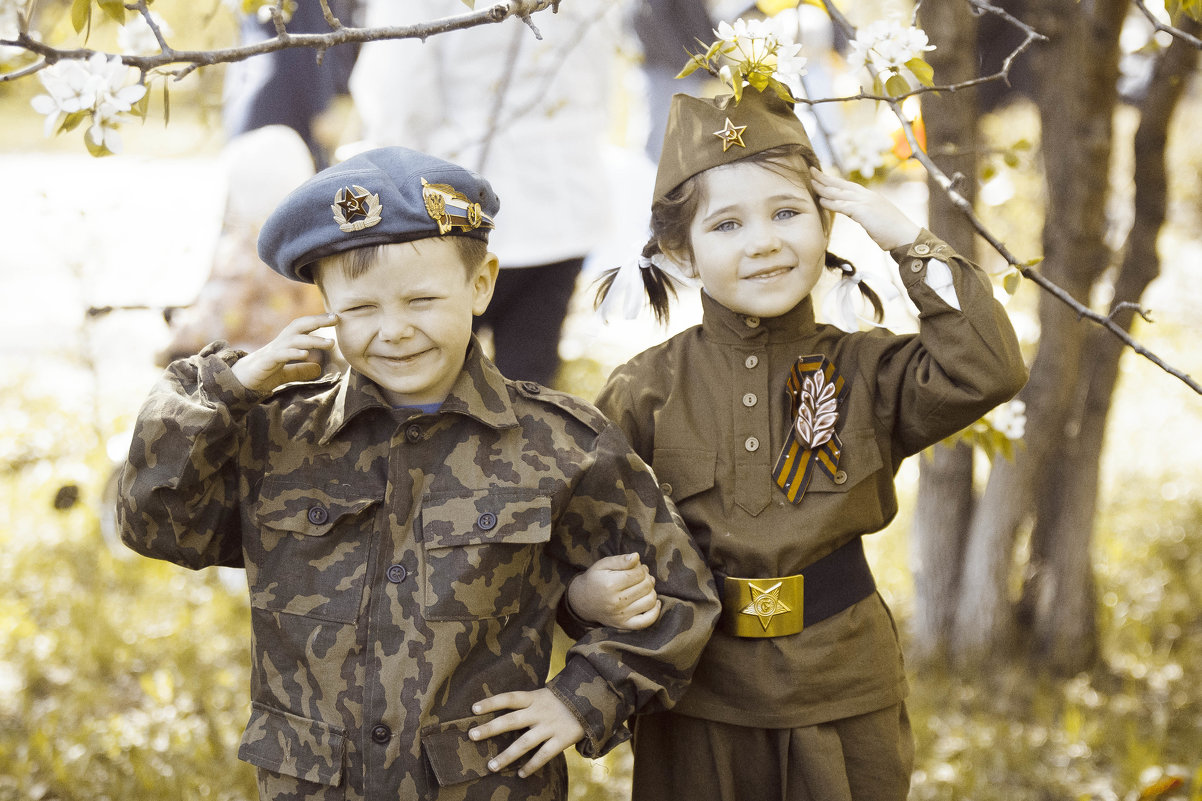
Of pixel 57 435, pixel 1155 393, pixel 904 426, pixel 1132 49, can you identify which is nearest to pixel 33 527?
pixel 57 435

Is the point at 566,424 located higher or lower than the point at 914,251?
lower

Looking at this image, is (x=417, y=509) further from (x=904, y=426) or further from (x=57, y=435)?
(x=57, y=435)

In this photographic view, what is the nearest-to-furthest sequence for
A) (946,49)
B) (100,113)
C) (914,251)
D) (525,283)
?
(100,113)
(914,251)
(946,49)
(525,283)

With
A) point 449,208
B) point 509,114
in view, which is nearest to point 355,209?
point 449,208

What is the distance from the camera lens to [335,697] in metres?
1.68

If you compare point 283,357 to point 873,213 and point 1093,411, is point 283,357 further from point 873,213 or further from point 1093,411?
point 1093,411

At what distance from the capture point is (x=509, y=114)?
2.93 metres

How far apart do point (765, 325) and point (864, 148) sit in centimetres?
58

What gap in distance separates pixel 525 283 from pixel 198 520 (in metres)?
1.50

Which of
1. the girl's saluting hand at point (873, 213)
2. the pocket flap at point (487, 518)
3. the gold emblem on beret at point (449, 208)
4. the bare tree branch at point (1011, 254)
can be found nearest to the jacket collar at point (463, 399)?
the pocket flap at point (487, 518)

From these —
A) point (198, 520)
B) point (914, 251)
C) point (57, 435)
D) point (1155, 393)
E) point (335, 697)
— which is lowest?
point (57, 435)

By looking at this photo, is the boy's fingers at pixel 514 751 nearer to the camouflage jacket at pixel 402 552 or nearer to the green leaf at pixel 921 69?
the camouflage jacket at pixel 402 552

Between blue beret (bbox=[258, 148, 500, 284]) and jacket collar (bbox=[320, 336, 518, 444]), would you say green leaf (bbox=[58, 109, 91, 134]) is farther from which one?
jacket collar (bbox=[320, 336, 518, 444])

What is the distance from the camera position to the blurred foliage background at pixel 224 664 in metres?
2.82
